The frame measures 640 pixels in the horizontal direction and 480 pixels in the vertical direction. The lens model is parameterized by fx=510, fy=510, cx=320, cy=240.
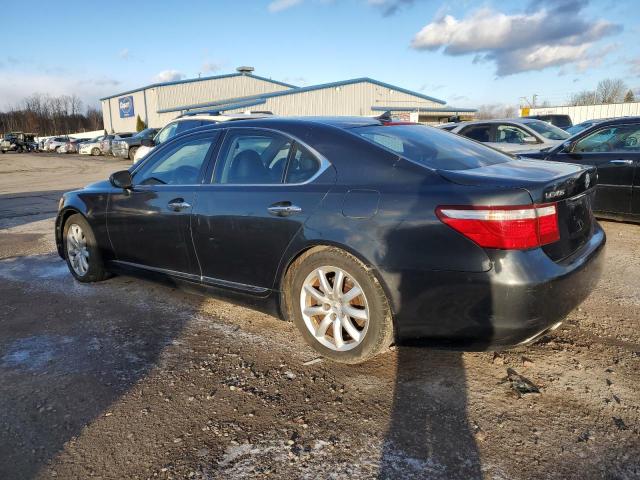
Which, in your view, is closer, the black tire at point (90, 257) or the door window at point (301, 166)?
the door window at point (301, 166)

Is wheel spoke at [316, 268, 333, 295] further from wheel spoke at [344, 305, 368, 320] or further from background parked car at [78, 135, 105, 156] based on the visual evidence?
background parked car at [78, 135, 105, 156]

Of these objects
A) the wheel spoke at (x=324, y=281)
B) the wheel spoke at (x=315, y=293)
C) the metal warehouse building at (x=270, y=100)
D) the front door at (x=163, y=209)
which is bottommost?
the wheel spoke at (x=315, y=293)

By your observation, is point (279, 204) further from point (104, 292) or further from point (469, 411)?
point (104, 292)

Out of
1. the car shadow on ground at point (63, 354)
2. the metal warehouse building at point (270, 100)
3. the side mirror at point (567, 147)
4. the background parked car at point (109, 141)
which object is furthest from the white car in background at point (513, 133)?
the background parked car at point (109, 141)

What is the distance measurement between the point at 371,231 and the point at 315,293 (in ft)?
1.98

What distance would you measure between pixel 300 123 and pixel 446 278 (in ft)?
5.05

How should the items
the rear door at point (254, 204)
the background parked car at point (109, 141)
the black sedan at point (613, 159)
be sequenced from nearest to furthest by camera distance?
1. the rear door at point (254, 204)
2. the black sedan at point (613, 159)
3. the background parked car at point (109, 141)

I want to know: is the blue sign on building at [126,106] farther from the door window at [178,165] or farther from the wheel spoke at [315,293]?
the wheel spoke at [315,293]

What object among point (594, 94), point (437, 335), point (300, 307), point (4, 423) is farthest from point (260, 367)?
point (594, 94)

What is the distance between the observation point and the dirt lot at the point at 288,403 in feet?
7.59

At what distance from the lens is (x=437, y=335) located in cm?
282

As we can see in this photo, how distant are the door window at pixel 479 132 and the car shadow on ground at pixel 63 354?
25.0 feet

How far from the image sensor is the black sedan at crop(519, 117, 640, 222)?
21.1ft

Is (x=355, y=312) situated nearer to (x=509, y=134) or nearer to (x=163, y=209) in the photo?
(x=163, y=209)
